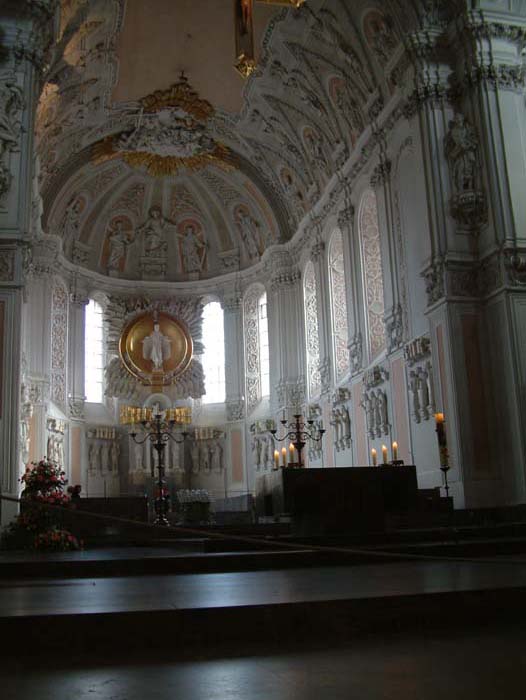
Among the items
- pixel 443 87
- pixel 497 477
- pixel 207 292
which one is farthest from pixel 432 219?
pixel 207 292

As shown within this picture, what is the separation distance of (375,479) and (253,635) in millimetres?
8160

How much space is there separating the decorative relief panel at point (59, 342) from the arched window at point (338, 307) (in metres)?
9.79

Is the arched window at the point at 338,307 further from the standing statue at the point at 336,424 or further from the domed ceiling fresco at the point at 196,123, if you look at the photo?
the domed ceiling fresco at the point at 196,123

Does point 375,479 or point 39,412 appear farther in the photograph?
point 39,412

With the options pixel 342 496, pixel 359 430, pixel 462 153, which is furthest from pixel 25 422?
pixel 462 153

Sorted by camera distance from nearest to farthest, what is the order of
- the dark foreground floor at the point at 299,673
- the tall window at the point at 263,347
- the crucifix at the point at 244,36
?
the dark foreground floor at the point at 299,673, the crucifix at the point at 244,36, the tall window at the point at 263,347

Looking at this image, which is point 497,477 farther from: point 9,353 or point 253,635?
point 253,635

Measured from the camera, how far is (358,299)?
71.5 ft

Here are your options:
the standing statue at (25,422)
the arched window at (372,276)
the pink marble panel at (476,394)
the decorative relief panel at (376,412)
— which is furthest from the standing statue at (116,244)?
the pink marble panel at (476,394)

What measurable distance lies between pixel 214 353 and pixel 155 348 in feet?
7.87

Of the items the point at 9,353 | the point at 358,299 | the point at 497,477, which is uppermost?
the point at 358,299

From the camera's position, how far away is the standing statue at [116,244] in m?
30.2

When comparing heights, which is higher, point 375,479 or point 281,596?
point 375,479

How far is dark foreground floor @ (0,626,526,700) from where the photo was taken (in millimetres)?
2627
